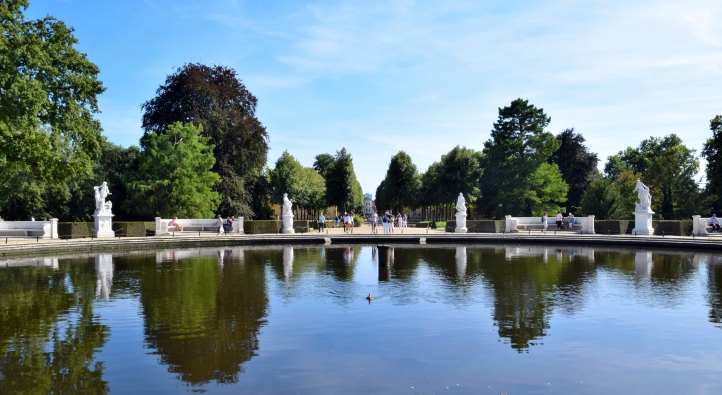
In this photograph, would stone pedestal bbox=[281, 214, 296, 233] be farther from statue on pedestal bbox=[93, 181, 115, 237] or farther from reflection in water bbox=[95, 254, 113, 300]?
reflection in water bbox=[95, 254, 113, 300]

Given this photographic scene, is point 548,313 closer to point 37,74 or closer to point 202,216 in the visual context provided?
point 37,74

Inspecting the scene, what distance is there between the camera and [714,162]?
5241 centimetres

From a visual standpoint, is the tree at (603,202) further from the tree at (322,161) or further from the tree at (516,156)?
the tree at (322,161)

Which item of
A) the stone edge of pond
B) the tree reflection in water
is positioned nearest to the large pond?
the tree reflection in water

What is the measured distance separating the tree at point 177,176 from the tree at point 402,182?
35.5 m

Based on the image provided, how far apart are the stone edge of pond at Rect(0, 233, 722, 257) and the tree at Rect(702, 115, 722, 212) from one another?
19.3 m

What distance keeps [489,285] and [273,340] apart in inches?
350

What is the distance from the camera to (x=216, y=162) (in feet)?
167

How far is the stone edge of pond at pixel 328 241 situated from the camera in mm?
30750

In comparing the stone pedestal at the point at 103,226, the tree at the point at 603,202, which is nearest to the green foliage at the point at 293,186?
the tree at the point at 603,202

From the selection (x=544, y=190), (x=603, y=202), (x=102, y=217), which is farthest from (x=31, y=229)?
(x=603, y=202)

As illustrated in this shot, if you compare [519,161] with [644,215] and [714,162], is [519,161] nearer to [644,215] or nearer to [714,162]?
[714,162]

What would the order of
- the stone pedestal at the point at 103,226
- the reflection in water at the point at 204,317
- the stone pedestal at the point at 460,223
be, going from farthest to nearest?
the stone pedestal at the point at 460,223
the stone pedestal at the point at 103,226
the reflection in water at the point at 204,317

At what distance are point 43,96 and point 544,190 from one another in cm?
4595
